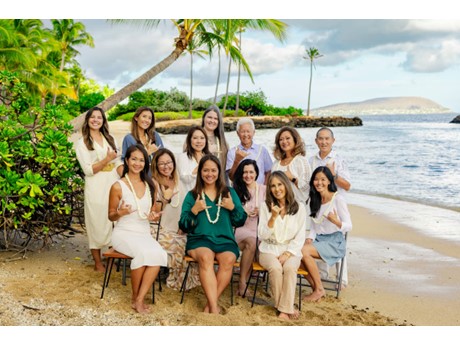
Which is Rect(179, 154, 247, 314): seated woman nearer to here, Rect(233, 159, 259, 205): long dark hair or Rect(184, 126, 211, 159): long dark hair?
Rect(233, 159, 259, 205): long dark hair

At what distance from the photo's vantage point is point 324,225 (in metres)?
5.81

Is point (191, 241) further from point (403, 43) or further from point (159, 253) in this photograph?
point (403, 43)

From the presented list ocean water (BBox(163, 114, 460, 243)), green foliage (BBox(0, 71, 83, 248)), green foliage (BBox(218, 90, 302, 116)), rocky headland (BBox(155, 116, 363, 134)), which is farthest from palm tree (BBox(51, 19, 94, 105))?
green foliage (BBox(0, 71, 83, 248))

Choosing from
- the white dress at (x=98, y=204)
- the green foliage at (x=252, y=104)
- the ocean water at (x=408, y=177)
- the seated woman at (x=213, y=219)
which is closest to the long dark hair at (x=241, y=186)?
the seated woman at (x=213, y=219)

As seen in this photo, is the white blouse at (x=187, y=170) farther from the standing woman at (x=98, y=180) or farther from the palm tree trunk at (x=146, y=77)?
the palm tree trunk at (x=146, y=77)

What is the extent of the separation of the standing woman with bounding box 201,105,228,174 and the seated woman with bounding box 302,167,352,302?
1036 millimetres

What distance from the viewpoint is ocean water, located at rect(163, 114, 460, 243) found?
1254cm

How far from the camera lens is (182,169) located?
5934mm

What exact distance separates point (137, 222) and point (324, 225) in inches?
72.1

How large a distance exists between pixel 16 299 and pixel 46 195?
142 centimetres

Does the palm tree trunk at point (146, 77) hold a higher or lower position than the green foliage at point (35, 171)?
higher

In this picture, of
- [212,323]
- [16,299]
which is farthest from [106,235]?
[212,323]

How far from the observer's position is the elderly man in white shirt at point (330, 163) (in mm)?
5996

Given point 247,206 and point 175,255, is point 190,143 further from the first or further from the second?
point 175,255
